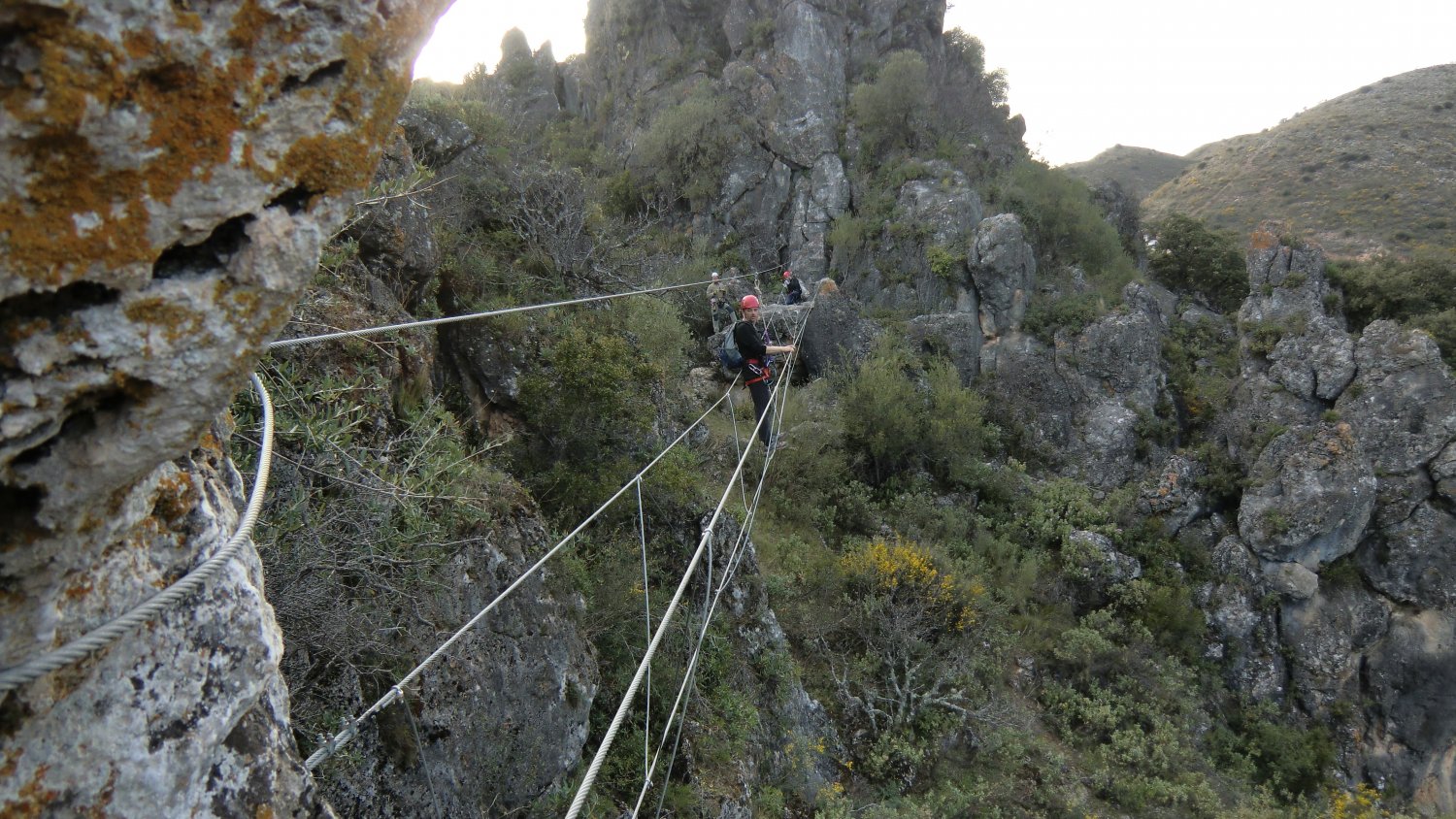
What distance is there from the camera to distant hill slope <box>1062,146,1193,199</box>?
2072 inches

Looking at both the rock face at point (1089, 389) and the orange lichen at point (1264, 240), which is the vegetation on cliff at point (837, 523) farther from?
the orange lichen at point (1264, 240)

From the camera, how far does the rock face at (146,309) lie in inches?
46.3

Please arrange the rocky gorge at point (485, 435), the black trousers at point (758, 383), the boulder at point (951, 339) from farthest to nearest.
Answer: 1. the boulder at point (951, 339)
2. the black trousers at point (758, 383)
3. the rocky gorge at point (485, 435)

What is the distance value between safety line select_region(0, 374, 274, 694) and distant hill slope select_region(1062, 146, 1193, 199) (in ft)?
190

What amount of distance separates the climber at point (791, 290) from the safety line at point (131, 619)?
15.6m

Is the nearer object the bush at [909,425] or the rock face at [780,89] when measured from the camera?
the bush at [909,425]

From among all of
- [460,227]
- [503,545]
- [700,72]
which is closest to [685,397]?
[460,227]

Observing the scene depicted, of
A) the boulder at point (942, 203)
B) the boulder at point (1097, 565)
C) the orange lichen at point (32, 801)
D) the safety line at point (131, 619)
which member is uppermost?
the boulder at point (942, 203)

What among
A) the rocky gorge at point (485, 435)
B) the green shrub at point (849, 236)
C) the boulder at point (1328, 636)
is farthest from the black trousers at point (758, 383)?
the boulder at point (1328, 636)

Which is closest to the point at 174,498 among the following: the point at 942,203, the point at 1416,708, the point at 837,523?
the point at 837,523

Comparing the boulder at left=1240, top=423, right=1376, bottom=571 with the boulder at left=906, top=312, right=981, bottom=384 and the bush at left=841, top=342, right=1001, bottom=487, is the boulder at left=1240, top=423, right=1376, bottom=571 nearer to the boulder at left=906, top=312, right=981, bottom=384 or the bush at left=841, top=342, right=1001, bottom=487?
the bush at left=841, top=342, right=1001, bottom=487

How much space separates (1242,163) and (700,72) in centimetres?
3612

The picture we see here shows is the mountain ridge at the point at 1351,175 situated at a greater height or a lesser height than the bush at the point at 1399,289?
greater

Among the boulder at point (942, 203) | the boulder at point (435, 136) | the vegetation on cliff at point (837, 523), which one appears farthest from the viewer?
the boulder at point (942, 203)
